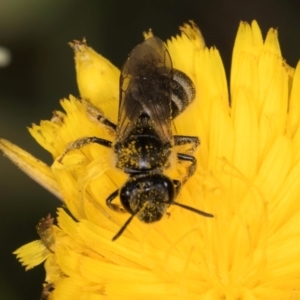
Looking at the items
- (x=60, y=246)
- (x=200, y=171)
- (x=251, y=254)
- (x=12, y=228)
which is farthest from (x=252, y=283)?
(x=12, y=228)

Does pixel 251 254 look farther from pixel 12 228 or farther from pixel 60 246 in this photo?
pixel 12 228

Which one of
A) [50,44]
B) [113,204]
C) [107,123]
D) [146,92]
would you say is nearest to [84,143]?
[107,123]

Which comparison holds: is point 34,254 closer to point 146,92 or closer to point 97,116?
point 97,116

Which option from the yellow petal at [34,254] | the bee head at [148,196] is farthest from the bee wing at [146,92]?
the yellow petal at [34,254]

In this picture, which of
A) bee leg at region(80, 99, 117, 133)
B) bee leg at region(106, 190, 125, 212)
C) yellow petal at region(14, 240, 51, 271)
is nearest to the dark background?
yellow petal at region(14, 240, 51, 271)

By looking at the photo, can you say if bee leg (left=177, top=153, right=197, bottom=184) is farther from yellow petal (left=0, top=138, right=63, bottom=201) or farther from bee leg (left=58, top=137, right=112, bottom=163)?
yellow petal (left=0, top=138, right=63, bottom=201)

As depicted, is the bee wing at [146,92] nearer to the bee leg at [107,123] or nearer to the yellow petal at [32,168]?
the bee leg at [107,123]

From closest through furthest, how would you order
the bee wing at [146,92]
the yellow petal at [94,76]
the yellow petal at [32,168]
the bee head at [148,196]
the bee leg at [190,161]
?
the bee head at [148,196] < the bee wing at [146,92] < the bee leg at [190,161] < the yellow petal at [32,168] < the yellow petal at [94,76]
